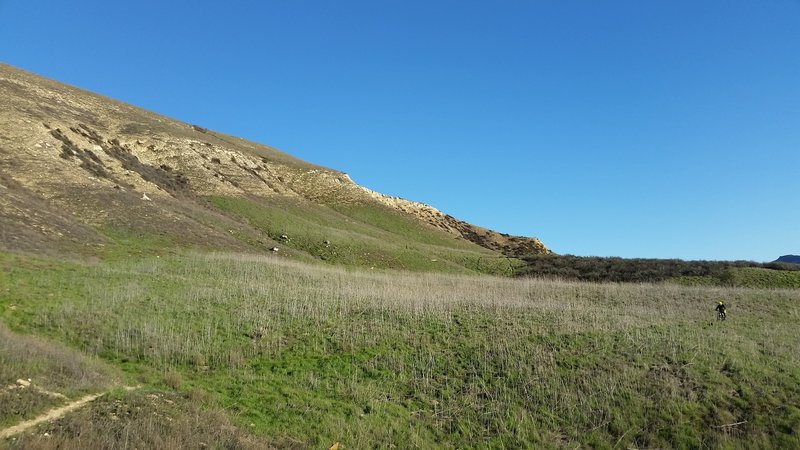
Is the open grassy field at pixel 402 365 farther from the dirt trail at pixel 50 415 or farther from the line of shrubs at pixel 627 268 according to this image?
the line of shrubs at pixel 627 268

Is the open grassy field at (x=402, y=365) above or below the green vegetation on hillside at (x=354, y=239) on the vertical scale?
below

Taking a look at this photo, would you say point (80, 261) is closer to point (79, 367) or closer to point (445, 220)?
point (79, 367)

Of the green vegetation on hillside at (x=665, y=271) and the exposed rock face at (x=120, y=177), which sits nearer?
the exposed rock face at (x=120, y=177)


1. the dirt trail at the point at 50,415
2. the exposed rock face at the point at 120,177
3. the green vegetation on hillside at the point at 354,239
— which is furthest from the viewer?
the green vegetation on hillside at the point at 354,239

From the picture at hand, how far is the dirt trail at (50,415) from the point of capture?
33.4 ft

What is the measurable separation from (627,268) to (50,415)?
49.3m

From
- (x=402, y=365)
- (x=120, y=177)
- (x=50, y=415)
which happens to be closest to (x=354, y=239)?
(x=120, y=177)

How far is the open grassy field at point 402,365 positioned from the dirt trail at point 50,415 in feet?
1.32

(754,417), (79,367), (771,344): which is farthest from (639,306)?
(79,367)

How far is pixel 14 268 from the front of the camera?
23359mm

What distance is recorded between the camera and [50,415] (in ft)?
36.7

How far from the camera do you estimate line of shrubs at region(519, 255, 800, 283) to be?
153 ft

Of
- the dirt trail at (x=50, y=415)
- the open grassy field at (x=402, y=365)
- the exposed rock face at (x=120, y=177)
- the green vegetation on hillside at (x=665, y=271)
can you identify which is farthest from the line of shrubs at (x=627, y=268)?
the dirt trail at (x=50, y=415)

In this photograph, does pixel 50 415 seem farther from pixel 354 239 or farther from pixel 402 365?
pixel 354 239
